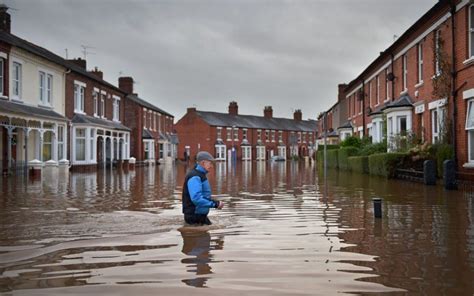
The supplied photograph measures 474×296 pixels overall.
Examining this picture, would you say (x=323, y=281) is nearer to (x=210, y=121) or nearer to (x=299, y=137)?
(x=210, y=121)

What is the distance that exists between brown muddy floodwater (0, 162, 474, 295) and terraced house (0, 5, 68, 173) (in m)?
14.2

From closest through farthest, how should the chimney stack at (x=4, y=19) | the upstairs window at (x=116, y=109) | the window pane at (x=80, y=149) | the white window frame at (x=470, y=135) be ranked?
the white window frame at (x=470, y=135) < the chimney stack at (x=4, y=19) < the window pane at (x=80, y=149) < the upstairs window at (x=116, y=109)

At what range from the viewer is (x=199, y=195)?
28.0 ft

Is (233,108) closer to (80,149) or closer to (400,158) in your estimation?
(80,149)

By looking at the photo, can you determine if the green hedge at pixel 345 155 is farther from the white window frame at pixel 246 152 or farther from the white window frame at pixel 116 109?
the white window frame at pixel 246 152

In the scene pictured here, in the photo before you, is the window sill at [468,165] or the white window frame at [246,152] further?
the white window frame at [246,152]

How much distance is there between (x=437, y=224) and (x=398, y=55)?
20.3m

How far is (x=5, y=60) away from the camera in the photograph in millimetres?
26141

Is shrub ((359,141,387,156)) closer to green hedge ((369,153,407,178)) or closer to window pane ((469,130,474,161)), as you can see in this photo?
green hedge ((369,153,407,178))

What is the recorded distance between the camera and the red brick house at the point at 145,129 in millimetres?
49438

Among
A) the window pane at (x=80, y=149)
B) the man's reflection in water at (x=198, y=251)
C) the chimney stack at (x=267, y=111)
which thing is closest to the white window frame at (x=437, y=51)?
the man's reflection in water at (x=198, y=251)

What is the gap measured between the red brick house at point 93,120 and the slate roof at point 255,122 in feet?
124

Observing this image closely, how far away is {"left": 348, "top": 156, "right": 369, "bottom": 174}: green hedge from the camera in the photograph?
2638 cm

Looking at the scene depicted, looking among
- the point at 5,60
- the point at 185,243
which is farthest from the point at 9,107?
the point at 185,243
